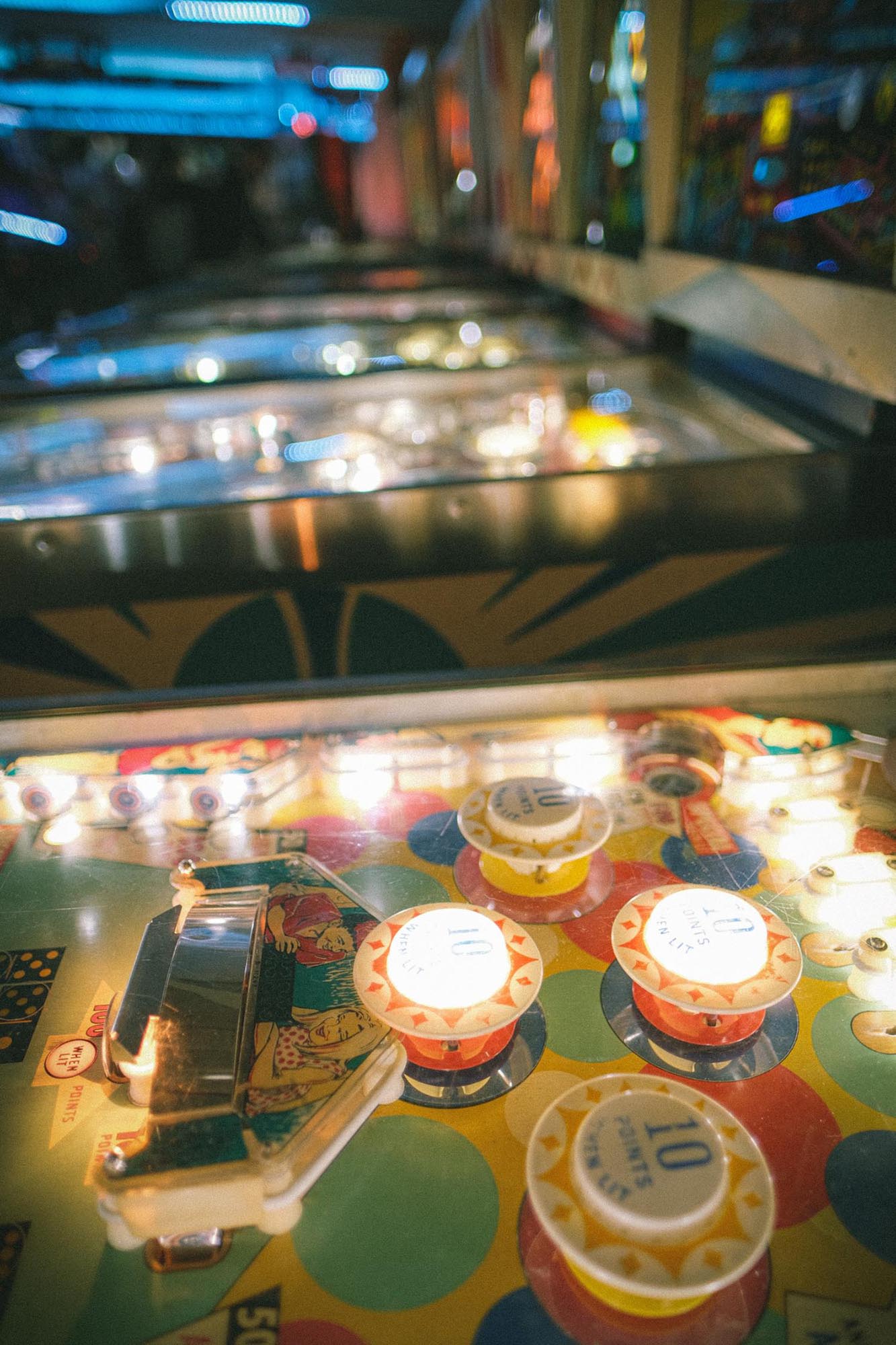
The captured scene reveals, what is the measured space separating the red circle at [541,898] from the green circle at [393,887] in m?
0.04

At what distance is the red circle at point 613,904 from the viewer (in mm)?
1005

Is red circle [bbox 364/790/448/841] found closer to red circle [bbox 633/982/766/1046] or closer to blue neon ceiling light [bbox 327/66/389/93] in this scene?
red circle [bbox 633/982/766/1046]

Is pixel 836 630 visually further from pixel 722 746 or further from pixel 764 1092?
pixel 764 1092

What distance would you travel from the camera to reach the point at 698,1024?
2.94 feet

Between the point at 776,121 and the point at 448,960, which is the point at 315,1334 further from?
the point at 776,121

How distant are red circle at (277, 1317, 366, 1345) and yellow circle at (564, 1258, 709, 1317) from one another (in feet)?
0.64

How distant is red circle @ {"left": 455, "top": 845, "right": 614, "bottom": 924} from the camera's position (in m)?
1.05

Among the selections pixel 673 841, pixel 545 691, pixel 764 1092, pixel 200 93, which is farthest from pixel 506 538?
pixel 200 93

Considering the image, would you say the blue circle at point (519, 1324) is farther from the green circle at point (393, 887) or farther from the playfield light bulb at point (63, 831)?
Result: the playfield light bulb at point (63, 831)

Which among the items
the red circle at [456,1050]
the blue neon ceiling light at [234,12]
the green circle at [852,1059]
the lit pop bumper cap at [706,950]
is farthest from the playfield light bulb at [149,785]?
the blue neon ceiling light at [234,12]

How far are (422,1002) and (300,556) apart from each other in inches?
52.8

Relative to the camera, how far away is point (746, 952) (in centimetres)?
90

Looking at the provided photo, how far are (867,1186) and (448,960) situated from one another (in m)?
0.43

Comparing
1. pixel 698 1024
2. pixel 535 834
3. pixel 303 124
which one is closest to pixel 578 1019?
pixel 698 1024
